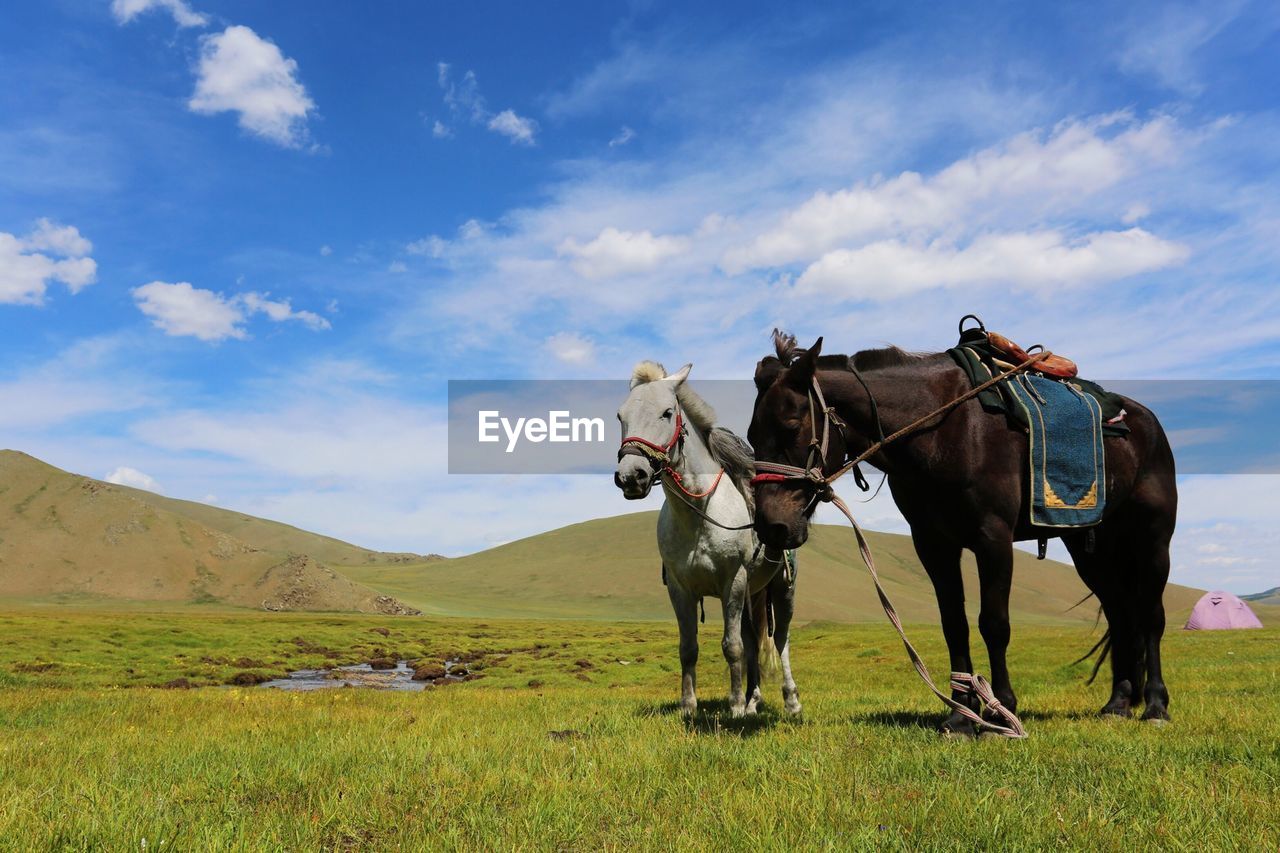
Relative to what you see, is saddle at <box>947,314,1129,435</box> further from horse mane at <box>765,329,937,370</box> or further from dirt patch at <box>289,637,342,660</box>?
dirt patch at <box>289,637,342,660</box>

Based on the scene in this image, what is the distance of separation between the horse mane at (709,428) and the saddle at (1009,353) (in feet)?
9.49

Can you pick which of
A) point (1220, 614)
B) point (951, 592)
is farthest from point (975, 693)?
point (1220, 614)

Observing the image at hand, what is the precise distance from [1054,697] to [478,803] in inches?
420

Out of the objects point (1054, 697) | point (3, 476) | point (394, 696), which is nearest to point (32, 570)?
point (3, 476)

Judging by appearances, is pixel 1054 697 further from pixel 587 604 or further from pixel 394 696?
pixel 587 604

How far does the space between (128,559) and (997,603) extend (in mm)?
163368

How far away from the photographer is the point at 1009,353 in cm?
852

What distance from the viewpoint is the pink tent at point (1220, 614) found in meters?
58.1

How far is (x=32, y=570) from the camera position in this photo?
435ft

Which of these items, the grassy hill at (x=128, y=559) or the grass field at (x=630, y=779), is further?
the grassy hill at (x=128, y=559)

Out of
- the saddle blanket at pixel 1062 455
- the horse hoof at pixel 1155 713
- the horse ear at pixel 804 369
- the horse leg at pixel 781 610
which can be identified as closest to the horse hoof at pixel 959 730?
the saddle blanket at pixel 1062 455

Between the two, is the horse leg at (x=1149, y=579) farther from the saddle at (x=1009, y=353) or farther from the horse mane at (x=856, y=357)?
the horse mane at (x=856, y=357)

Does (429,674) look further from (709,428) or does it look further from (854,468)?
(854,468)

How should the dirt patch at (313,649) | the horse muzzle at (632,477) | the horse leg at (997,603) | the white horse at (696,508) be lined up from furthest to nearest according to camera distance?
the dirt patch at (313,649) < the white horse at (696,508) < the horse muzzle at (632,477) < the horse leg at (997,603)
